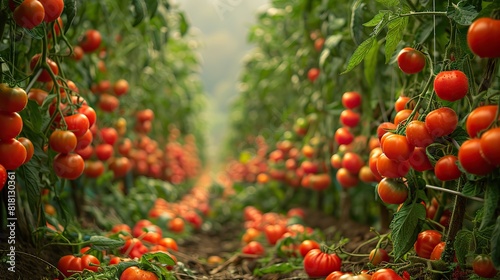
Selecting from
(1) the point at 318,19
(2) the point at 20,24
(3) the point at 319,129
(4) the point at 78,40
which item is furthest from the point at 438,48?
(4) the point at 78,40

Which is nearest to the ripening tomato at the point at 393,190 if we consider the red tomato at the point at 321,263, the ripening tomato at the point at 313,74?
the red tomato at the point at 321,263

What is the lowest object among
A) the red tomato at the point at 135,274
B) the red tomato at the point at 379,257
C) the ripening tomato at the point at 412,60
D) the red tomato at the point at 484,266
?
the red tomato at the point at 135,274

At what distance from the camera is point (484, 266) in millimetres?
1091

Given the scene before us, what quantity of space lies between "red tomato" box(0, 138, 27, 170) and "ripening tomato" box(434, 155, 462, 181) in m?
1.04

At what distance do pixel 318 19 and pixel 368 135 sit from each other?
0.79 meters

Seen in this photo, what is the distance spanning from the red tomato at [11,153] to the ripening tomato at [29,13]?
31cm

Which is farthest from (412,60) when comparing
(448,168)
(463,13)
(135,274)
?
(135,274)

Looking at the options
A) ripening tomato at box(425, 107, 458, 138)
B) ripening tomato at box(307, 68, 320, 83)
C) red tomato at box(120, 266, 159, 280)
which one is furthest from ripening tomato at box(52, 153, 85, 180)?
ripening tomato at box(307, 68, 320, 83)

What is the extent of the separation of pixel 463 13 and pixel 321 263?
0.88 metres

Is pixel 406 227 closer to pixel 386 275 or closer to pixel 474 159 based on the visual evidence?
pixel 386 275

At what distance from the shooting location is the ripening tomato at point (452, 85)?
108 centimetres

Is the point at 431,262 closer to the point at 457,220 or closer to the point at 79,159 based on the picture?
the point at 457,220

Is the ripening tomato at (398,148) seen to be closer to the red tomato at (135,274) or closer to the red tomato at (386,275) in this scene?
the red tomato at (386,275)

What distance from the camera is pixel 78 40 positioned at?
6.71ft
